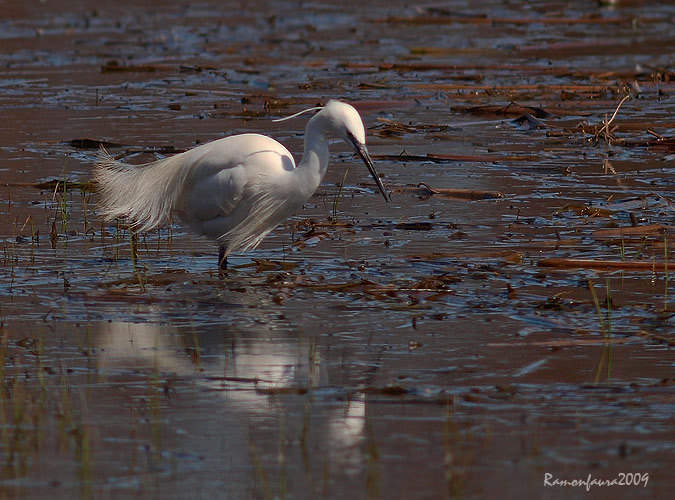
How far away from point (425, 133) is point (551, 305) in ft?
17.6

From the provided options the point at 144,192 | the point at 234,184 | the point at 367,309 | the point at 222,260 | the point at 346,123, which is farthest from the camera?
the point at 144,192

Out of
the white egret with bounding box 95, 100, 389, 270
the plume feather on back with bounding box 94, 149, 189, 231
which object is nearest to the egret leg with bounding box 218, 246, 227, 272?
the white egret with bounding box 95, 100, 389, 270

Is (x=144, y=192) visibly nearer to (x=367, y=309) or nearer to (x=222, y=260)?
(x=222, y=260)

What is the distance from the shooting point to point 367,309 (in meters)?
6.07

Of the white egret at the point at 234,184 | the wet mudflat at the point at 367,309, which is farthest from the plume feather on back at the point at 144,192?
the wet mudflat at the point at 367,309

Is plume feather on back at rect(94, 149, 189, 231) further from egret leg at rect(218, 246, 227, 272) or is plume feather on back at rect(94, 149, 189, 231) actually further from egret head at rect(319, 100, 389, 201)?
egret head at rect(319, 100, 389, 201)

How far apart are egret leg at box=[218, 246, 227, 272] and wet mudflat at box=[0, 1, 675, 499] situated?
0.06 m

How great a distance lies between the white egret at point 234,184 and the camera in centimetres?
675

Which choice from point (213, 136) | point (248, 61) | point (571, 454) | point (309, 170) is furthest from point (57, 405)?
point (248, 61)

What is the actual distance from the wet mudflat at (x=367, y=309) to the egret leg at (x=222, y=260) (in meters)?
0.06

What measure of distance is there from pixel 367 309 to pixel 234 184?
1.36 meters

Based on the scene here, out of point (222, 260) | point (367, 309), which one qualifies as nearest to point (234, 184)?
point (222, 260)

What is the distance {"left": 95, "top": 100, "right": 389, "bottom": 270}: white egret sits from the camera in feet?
22.1

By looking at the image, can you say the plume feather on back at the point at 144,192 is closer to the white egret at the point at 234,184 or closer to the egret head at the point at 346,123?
the white egret at the point at 234,184
